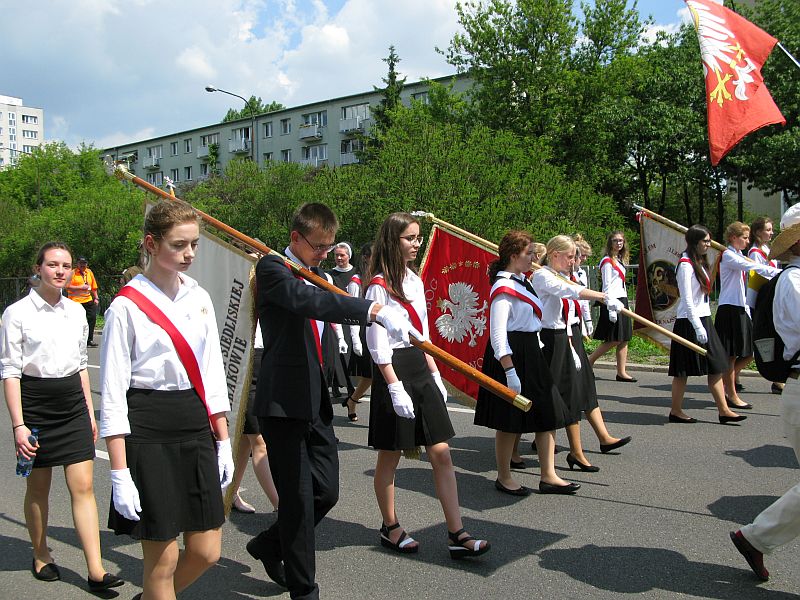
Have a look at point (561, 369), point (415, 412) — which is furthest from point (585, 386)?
point (415, 412)

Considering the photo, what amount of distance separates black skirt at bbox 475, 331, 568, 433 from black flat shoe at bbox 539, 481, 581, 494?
1.40 ft

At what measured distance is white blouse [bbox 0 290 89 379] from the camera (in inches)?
163

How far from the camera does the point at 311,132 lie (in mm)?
69438

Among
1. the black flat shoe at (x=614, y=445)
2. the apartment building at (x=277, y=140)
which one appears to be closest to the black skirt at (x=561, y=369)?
the black flat shoe at (x=614, y=445)

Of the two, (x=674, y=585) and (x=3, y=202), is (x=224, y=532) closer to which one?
(x=674, y=585)

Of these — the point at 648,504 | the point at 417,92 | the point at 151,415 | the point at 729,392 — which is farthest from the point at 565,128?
the point at 151,415

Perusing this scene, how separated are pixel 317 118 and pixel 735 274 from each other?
212 ft

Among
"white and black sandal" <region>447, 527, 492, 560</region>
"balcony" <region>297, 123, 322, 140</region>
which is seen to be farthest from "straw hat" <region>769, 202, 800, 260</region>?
"balcony" <region>297, 123, 322, 140</region>

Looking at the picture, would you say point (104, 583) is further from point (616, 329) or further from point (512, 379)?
point (616, 329)

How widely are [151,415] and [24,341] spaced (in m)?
1.68

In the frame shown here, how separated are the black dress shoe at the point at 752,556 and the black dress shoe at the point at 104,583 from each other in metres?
3.09

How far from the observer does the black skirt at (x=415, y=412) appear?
4.35 metres

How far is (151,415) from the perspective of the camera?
2922 mm

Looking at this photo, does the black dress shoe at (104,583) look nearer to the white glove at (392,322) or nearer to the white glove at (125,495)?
the white glove at (125,495)
